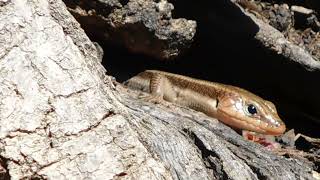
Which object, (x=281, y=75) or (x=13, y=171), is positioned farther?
(x=281, y=75)

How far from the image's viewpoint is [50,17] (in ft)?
9.36

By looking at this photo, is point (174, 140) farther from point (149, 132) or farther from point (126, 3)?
point (126, 3)

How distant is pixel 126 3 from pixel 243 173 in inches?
59.2

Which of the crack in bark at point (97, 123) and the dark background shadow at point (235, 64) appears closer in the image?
the crack in bark at point (97, 123)

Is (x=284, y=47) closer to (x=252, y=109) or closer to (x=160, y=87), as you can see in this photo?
(x=252, y=109)

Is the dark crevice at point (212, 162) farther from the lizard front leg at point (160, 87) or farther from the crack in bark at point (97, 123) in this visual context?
the lizard front leg at point (160, 87)

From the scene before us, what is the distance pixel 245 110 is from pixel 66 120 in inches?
108

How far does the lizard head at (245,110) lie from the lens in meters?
5.06

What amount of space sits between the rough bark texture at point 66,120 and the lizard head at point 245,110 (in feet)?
6.55

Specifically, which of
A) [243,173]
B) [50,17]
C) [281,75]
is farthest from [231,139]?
[281,75]

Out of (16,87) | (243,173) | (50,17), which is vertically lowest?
(243,173)

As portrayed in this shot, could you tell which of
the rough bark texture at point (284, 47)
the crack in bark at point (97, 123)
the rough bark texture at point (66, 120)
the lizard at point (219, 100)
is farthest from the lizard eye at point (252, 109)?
the crack in bark at point (97, 123)

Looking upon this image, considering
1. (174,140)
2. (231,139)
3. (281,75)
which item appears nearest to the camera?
(174,140)

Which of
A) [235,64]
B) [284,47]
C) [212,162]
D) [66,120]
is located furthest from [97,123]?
[235,64]
